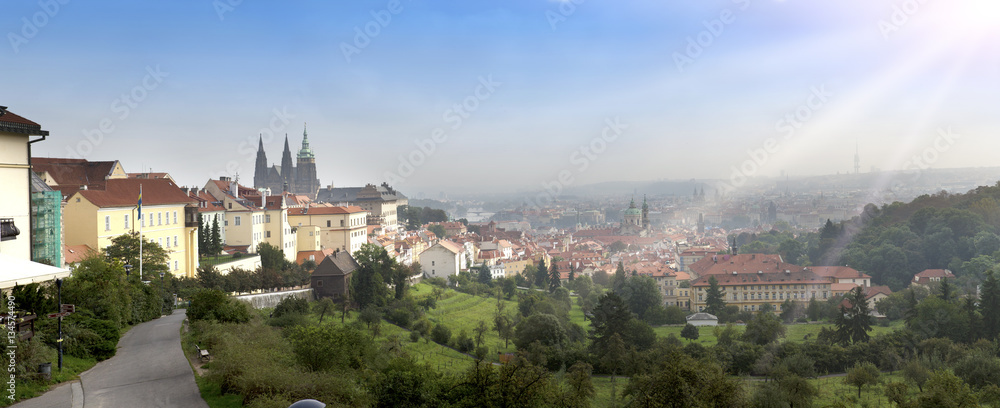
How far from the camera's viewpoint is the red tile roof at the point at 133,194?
29.7 metres

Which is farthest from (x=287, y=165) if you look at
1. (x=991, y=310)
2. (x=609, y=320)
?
(x=991, y=310)

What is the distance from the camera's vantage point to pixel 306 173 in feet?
405

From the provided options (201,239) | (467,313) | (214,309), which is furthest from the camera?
(467,313)

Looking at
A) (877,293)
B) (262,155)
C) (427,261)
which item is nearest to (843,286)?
(877,293)

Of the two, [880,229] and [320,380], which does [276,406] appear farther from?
[880,229]

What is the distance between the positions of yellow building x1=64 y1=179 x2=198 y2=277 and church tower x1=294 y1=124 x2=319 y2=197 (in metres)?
89.4

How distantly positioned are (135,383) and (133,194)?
74.2 feet

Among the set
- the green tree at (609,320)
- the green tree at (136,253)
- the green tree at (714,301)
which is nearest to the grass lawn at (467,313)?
the green tree at (609,320)

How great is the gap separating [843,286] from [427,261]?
4155 cm

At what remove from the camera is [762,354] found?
37.2 m

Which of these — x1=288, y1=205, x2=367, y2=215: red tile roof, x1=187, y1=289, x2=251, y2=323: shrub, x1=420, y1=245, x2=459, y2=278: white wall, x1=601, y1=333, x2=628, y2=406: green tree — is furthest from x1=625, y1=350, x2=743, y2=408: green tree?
x1=420, y1=245, x2=459, y2=278: white wall

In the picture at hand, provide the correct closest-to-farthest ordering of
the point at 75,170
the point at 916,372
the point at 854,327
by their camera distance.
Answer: the point at 916,372, the point at 75,170, the point at 854,327

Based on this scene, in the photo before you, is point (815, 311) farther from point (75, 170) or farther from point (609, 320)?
point (75, 170)

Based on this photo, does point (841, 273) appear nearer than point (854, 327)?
No
